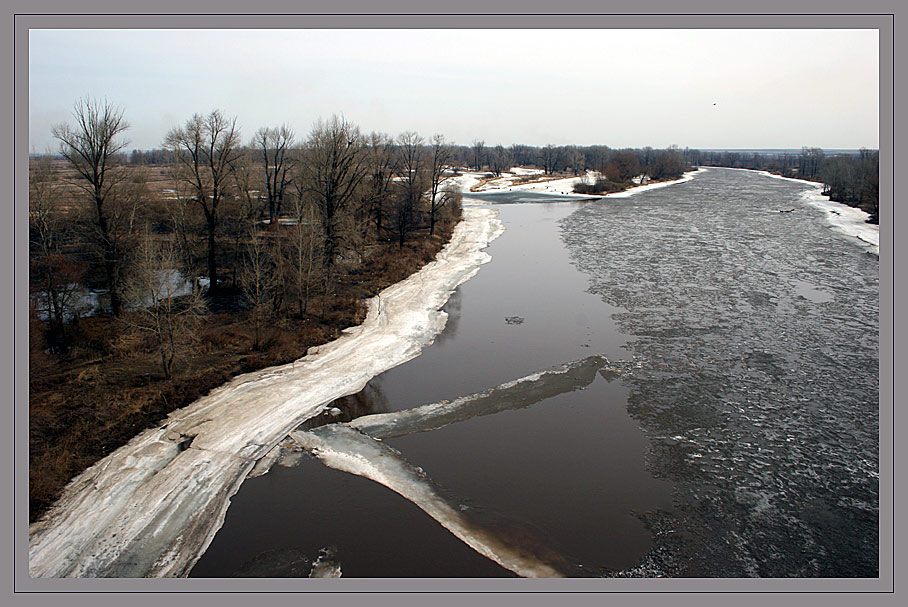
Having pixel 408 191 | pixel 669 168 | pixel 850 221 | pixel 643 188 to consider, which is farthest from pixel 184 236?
pixel 669 168

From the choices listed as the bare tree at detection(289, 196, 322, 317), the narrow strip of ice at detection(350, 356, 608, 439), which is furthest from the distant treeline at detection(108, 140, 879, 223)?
the narrow strip of ice at detection(350, 356, 608, 439)

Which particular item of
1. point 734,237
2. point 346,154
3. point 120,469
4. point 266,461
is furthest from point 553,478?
point 734,237

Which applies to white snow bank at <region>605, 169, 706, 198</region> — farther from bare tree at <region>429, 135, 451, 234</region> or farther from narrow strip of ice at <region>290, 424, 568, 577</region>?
narrow strip of ice at <region>290, 424, 568, 577</region>

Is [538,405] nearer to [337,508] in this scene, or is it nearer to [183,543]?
[337,508]

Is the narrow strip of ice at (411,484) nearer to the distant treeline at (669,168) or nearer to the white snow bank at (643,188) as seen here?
the distant treeline at (669,168)

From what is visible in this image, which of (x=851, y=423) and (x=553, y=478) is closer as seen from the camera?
(x=553, y=478)

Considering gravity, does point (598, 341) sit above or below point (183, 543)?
above

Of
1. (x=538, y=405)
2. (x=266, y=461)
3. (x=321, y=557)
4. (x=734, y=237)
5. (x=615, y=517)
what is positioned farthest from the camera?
(x=734, y=237)

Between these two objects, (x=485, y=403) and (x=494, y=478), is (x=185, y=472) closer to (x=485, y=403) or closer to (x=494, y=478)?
(x=494, y=478)
